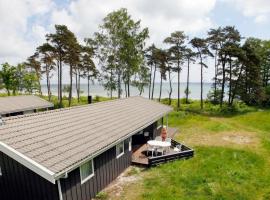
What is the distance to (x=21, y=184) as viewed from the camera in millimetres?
10172

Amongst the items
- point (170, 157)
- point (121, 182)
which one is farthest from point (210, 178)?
point (121, 182)

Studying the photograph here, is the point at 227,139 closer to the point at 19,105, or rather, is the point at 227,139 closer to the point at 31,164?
the point at 31,164

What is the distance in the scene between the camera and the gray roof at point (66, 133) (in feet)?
30.9

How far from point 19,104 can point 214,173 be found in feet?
81.0

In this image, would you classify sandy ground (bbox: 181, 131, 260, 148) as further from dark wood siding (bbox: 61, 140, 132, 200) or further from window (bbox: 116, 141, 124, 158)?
dark wood siding (bbox: 61, 140, 132, 200)

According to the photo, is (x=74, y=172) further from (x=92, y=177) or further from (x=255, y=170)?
(x=255, y=170)

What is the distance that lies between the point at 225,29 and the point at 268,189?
32.9 metres

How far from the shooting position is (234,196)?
Answer: 39.2 feet

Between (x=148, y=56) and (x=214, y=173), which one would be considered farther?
(x=148, y=56)

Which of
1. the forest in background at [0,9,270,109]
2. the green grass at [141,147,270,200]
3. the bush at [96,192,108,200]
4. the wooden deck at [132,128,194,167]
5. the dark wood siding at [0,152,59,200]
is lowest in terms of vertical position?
the bush at [96,192,108,200]

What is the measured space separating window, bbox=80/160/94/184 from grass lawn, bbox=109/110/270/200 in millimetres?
2005

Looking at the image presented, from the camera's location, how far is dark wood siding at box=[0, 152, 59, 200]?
Result: 31.3 feet

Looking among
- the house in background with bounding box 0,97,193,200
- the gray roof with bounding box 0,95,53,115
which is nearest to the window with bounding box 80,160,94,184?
the house in background with bounding box 0,97,193,200

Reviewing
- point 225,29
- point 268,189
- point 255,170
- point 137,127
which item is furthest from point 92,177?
point 225,29
